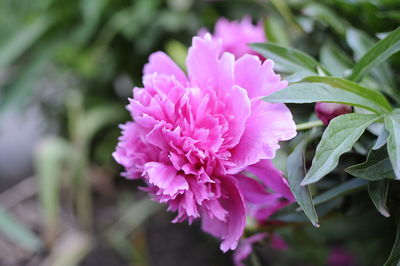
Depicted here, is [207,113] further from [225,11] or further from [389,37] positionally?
[225,11]

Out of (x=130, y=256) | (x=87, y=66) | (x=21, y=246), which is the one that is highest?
(x=87, y=66)

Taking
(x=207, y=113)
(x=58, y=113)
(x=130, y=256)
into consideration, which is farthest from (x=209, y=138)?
(x=58, y=113)

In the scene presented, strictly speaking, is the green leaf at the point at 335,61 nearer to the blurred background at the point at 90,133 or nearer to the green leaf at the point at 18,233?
the blurred background at the point at 90,133

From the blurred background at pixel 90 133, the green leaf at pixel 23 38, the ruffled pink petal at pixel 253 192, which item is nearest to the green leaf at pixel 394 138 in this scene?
the ruffled pink petal at pixel 253 192

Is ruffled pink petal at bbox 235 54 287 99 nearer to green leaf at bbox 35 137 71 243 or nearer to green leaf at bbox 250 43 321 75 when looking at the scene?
green leaf at bbox 250 43 321 75

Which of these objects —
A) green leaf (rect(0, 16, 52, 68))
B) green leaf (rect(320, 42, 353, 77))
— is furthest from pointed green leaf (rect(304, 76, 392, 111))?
green leaf (rect(0, 16, 52, 68))

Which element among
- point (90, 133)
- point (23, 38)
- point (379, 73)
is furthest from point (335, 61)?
point (23, 38)
